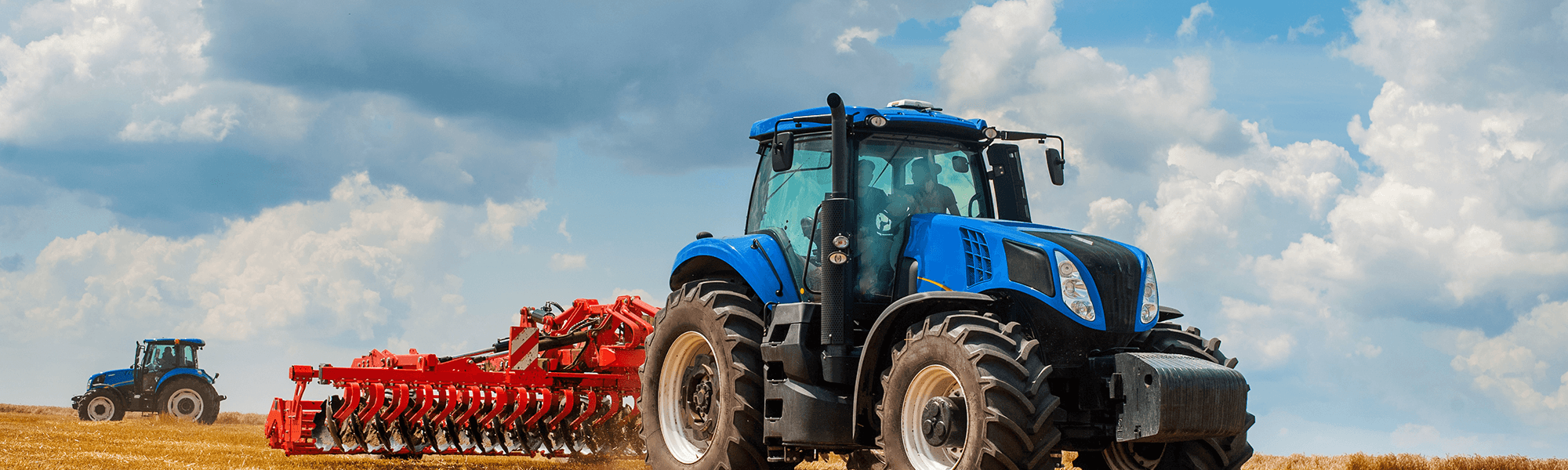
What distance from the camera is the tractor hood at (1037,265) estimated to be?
6523 millimetres

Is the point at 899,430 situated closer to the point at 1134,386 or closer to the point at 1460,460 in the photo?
the point at 1134,386

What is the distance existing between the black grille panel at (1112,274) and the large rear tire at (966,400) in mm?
770

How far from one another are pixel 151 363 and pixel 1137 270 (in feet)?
80.5

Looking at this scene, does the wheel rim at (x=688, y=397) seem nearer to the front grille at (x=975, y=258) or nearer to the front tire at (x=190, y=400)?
the front grille at (x=975, y=258)

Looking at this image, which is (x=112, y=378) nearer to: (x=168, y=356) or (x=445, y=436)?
(x=168, y=356)

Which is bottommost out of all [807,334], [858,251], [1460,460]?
[1460,460]

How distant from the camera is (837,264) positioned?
7086mm

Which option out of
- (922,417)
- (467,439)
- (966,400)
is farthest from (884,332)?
(467,439)

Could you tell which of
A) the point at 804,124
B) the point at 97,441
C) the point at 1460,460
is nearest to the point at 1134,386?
the point at 804,124

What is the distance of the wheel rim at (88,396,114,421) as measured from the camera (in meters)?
25.1

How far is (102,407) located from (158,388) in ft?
5.35

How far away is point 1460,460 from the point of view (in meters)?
10.1

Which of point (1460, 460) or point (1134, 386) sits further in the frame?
point (1460, 460)

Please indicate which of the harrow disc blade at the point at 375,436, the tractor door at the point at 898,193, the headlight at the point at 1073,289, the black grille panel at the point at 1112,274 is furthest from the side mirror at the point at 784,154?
the harrow disc blade at the point at 375,436
